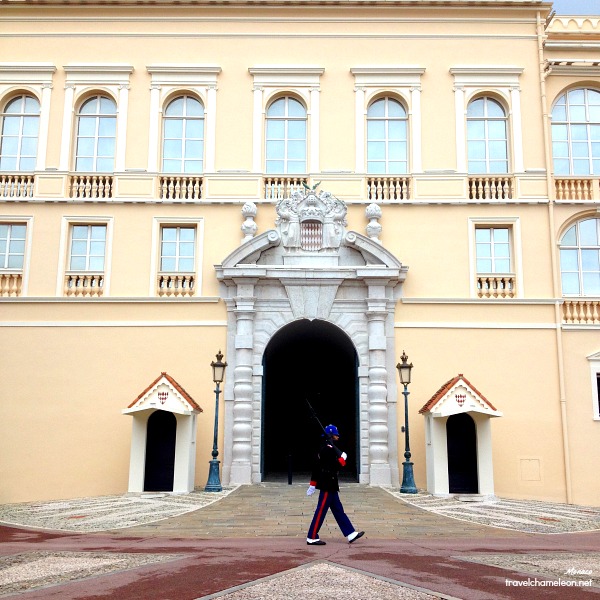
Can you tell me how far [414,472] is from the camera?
57.9ft

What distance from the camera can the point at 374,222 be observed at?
1886cm

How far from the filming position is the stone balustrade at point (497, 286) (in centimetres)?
1889

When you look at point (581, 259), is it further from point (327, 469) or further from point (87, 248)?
point (87, 248)

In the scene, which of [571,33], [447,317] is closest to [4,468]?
[447,317]

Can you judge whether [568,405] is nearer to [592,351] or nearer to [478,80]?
[592,351]

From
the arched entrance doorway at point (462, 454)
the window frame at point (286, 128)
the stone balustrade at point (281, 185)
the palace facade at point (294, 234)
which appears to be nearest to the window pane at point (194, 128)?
the palace facade at point (294, 234)

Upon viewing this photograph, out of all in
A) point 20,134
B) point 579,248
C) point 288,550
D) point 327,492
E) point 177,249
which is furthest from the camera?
point 20,134

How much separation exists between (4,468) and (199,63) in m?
12.1

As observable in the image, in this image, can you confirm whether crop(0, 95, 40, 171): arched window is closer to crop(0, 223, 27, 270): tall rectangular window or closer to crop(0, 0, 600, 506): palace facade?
crop(0, 0, 600, 506): palace facade

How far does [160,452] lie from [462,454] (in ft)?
23.6

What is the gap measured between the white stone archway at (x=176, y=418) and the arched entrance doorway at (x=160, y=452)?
0.15 m

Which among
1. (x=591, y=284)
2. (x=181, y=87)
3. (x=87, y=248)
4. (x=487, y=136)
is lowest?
(x=591, y=284)

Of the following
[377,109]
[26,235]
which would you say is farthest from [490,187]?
[26,235]

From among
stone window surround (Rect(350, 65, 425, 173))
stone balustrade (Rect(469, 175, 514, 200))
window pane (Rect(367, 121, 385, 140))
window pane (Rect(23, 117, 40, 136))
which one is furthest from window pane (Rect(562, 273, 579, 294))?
window pane (Rect(23, 117, 40, 136))
